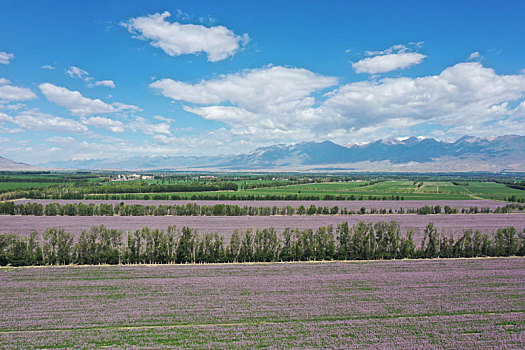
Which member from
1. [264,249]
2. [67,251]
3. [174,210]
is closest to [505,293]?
[264,249]

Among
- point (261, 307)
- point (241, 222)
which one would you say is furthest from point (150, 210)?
point (261, 307)

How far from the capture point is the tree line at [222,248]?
36.1 metres

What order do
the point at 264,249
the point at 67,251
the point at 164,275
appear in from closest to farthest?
1. the point at 164,275
2. the point at 67,251
3. the point at 264,249

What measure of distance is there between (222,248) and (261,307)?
14.5 metres

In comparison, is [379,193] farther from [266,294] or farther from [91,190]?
[266,294]

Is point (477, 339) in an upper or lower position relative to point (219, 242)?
lower

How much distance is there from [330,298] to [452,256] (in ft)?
81.9

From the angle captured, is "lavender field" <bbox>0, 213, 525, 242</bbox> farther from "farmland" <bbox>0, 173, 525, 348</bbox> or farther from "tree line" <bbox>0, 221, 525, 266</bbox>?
"farmland" <bbox>0, 173, 525, 348</bbox>

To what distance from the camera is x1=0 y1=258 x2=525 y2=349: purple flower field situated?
20.2 meters

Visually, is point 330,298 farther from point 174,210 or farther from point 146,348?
point 174,210

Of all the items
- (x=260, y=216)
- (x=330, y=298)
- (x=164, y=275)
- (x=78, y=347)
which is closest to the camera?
(x=78, y=347)

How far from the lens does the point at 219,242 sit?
38.2 metres

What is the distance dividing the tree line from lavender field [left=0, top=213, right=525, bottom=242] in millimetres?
13288

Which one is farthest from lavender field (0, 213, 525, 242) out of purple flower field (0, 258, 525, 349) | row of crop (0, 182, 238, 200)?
row of crop (0, 182, 238, 200)
